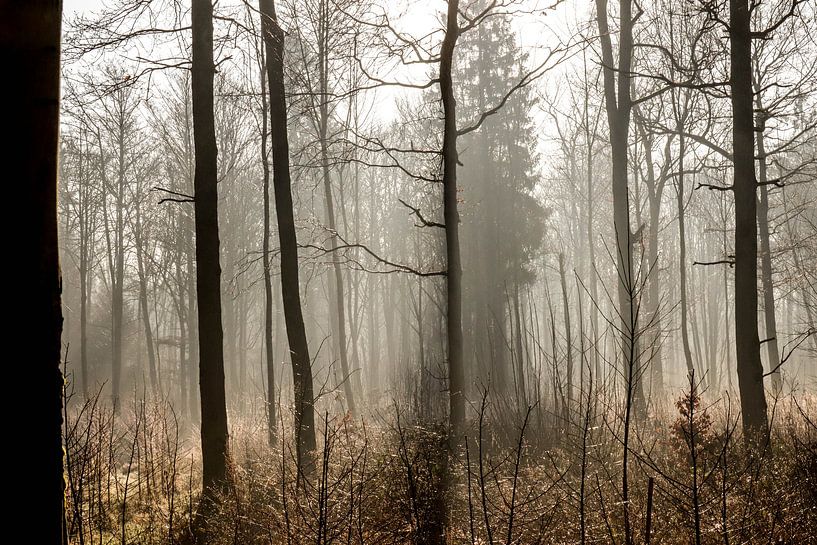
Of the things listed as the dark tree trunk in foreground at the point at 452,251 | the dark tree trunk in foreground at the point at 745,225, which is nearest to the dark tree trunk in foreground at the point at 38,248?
the dark tree trunk in foreground at the point at 452,251

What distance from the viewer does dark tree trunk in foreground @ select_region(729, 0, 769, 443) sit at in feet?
21.8

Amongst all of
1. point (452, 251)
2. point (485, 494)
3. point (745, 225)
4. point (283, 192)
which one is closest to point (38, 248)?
point (485, 494)

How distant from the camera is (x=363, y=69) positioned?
20.8ft

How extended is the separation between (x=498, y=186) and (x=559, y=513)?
13.7 m

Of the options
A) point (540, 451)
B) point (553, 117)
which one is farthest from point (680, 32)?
point (540, 451)

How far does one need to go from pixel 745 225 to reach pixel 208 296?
6.22 metres

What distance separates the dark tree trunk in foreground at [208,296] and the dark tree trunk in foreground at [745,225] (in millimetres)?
5976

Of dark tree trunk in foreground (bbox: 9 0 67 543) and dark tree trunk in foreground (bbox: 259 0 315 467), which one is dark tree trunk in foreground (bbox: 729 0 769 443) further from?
dark tree trunk in foreground (bbox: 9 0 67 543)

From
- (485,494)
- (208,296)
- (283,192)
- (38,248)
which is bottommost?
(485,494)

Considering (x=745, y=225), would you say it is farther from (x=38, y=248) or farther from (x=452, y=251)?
(x=38, y=248)

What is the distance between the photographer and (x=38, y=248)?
206 cm

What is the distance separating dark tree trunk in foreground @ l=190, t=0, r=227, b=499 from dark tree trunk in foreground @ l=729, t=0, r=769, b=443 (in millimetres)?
5976

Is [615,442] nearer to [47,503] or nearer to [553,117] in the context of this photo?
[47,503]

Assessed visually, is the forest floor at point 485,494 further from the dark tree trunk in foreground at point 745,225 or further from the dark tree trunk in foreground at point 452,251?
the dark tree trunk in foreground at point 745,225
